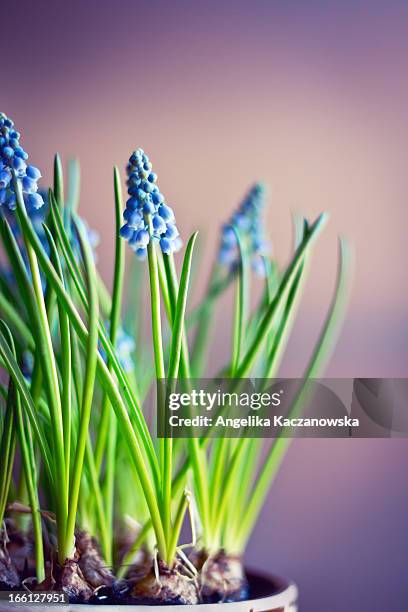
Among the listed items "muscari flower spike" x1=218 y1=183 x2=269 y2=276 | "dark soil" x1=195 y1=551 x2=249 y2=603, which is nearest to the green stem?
"dark soil" x1=195 y1=551 x2=249 y2=603

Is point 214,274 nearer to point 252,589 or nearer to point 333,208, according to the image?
point 333,208

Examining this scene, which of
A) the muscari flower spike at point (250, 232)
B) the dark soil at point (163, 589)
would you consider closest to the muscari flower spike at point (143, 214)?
the muscari flower spike at point (250, 232)

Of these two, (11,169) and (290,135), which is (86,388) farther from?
(290,135)

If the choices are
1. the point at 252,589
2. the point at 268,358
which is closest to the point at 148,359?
the point at 268,358

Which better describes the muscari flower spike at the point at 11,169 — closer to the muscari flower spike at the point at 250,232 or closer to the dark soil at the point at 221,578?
the muscari flower spike at the point at 250,232

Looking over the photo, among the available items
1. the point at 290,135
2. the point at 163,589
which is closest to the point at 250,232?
the point at 290,135

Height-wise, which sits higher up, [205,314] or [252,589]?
[205,314]

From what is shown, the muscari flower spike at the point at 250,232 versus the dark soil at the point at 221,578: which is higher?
the muscari flower spike at the point at 250,232
